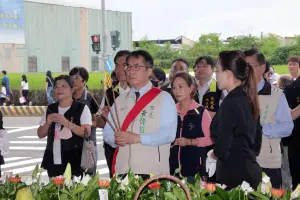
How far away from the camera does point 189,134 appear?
15.9 feet

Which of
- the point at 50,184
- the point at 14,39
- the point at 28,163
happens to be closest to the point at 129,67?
the point at 50,184

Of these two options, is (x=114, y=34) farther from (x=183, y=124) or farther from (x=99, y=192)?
(x=99, y=192)

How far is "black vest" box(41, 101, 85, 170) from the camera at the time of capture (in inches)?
213

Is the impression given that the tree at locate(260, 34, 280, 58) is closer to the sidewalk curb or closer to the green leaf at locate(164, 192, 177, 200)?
the sidewalk curb

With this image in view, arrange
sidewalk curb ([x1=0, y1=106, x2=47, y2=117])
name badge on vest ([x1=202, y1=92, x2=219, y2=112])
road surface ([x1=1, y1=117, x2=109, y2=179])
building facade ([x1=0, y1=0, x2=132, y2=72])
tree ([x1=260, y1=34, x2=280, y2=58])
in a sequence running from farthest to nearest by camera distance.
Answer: building facade ([x1=0, y1=0, x2=132, y2=72]), sidewalk curb ([x1=0, y1=106, x2=47, y2=117]), tree ([x1=260, y1=34, x2=280, y2=58]), road surface ([x1=1, y1=117, x2=109, y2=179]), name badge on vest ([x1=202, y1=92, x2=219, y2=112])

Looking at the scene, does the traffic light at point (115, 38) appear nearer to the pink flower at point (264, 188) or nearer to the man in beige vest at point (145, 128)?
the man in beige vest at point (145, 128)

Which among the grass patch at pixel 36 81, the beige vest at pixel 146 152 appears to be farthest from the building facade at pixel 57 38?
the beige vest at pixel 146 152

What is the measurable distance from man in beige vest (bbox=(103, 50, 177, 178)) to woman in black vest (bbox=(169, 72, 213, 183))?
45 cm

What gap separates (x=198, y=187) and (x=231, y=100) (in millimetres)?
767

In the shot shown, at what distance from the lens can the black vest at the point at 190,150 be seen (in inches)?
187

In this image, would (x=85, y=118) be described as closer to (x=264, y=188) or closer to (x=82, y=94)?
(x=82, y=94)

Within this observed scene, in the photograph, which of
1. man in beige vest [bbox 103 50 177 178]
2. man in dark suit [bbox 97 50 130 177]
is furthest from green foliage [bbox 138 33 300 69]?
man in beige vest [bbox 103 50 177 178]

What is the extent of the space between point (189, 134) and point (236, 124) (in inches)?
46.3

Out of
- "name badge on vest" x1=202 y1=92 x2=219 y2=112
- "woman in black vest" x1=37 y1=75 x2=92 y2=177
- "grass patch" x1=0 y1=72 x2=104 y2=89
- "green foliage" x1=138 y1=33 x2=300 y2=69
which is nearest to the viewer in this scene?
"woman in black vest" x1=37 y1=75 x2=92 y2=177
